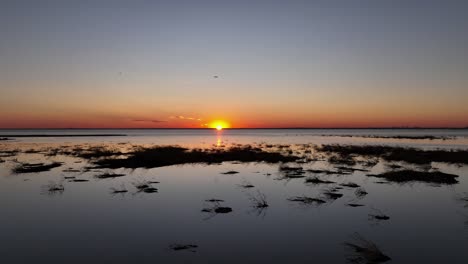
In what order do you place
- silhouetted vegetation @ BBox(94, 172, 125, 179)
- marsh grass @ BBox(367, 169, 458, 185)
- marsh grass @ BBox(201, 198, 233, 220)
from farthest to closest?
silhouetted vegetation @ BBox(94, 172, 125, 179) < marsh grass @ BBox(367, 169, 458, 185) < marsh grass @ BBox(201, 198, 233, 220)

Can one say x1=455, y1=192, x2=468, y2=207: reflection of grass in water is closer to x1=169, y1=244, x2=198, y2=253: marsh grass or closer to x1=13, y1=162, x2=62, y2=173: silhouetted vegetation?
x1=169, y1=244, x2=198, y2=253: marsh grass

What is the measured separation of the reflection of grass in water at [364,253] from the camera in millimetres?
Result: 10123

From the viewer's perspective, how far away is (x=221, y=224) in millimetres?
14141

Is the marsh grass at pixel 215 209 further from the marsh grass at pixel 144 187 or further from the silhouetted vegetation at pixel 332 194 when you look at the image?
the silhouetted vegetation at pixel 332 194

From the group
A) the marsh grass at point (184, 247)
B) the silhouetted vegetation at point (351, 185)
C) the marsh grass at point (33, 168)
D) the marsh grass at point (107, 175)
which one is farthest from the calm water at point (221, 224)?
the marsh grass at point (33, 168)

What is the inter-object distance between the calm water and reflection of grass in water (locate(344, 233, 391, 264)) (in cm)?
28

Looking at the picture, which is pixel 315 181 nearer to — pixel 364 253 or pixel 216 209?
pixel 216 209

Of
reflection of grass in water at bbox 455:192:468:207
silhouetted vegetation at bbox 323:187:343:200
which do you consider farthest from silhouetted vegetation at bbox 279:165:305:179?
reflection of grass in water at bbox 455:192:468:207

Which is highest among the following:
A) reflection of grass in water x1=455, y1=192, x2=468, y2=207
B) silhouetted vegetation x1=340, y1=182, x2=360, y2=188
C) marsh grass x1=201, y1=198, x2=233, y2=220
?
silhouetted vegetation x1=340, y1=182, x2=360, y2=188

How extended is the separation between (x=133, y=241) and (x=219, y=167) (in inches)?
791

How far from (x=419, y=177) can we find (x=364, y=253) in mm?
17315

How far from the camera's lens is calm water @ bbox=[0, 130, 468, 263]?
1089 cm

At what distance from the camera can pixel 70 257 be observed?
10664mm

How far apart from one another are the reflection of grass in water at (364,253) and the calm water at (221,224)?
11.1 inches
